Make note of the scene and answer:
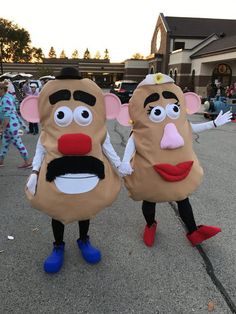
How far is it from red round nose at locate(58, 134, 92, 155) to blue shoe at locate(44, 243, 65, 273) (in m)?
0.96

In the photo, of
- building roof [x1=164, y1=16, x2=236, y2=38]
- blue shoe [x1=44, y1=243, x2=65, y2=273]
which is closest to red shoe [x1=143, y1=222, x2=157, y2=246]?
blue shoe [x1=44, y1=243, x2=65, y2=273]

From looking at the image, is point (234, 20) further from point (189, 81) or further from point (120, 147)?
point (120, 147)

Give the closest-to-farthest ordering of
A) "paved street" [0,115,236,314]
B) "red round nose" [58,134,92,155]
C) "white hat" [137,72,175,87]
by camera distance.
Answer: "paved street" [0,115,236,314] < "red round nose" [58,134,92,155] < "white hat" [137,72,175,87]

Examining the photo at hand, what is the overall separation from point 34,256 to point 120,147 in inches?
211

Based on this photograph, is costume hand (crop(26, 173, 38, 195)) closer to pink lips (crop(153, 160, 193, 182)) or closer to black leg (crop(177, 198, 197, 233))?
pink lips (crop(153, 160, 193, 182))

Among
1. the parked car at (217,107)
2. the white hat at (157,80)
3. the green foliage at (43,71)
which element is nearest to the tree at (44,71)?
the green foliage at (43,71)

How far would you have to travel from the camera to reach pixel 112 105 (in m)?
3.05

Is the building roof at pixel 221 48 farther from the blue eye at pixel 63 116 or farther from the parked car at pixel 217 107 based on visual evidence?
the blue eye at pixel 63 116

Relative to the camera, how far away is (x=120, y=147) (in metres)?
8.32

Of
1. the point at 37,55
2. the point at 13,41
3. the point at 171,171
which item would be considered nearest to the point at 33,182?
the point at 171,171

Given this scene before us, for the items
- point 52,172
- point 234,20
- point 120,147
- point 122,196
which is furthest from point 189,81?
point 52,172

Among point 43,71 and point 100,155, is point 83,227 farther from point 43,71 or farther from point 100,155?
point 43,71

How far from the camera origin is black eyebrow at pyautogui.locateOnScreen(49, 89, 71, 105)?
275 cm

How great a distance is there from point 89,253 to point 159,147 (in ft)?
3.88
